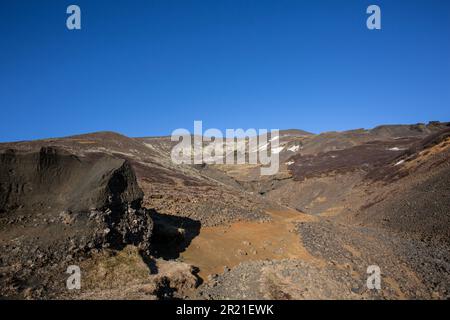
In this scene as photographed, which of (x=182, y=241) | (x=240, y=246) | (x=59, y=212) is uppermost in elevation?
(x=59, y=212)

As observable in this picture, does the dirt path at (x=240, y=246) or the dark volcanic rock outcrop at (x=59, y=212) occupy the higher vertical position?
the dark volcanic rock outcrop at (x=59, y=212)

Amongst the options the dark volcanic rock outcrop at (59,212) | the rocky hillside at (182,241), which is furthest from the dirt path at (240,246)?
the dark volcanic rock outcrop at (59,212)

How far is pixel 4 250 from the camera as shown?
973 cm

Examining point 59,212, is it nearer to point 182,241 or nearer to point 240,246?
point 182,241

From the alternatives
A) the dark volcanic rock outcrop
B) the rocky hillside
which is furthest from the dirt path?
the dark volcanic rock outcrop

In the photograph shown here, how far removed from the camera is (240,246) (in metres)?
16.8

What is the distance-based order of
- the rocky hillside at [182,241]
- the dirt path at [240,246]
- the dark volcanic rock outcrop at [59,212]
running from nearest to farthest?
the dark volcanic rock outcrop at [59,212]
the rocky hillside at [182,241]
the dirt path at [240,246]

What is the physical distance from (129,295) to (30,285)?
258 centimetres

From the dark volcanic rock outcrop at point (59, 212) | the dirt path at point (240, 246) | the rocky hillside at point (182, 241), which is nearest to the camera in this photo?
the dark volcanic rock outcrop at point (59, 212)

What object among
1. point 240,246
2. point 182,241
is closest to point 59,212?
point 182,241

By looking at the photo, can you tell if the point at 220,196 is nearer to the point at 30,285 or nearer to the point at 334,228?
the point at 334,228

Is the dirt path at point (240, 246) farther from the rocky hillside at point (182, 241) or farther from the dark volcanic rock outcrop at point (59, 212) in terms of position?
the dark volcanic rock outcrop at point (59, 212)

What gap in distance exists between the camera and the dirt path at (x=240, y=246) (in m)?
14.8

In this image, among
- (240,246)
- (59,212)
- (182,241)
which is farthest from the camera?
(240,246)
